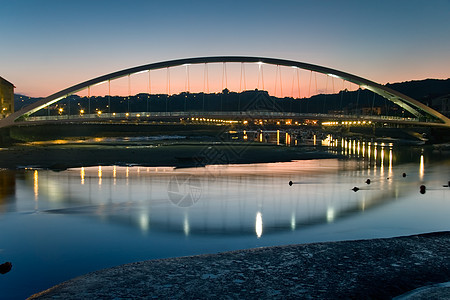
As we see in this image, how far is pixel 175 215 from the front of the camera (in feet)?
36.9

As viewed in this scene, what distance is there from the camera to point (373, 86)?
59.8 m

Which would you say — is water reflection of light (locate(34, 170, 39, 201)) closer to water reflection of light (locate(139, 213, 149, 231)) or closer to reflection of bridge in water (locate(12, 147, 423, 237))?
reflection of bridge in water (locate(12, 147, 423, 237))

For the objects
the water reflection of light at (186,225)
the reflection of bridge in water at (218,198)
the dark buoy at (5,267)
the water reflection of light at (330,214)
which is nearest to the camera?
the dark buoy at (5,267)

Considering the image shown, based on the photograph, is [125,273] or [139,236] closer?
[125,273]

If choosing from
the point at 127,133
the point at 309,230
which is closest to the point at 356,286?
the point at 309,230

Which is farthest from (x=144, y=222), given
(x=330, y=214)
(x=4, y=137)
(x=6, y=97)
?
(x=6, y=97)

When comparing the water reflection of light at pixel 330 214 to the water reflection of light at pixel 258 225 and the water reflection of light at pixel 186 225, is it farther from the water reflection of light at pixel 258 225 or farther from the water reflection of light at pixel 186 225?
the water reflection of light at pixel 186 225

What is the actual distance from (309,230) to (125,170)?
51.7 feet

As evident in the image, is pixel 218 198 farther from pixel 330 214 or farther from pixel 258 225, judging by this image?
pixel 258 225

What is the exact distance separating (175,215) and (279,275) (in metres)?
5.61

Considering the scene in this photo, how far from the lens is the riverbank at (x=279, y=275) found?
17.7 feet

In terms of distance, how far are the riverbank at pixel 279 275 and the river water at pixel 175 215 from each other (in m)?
0.75

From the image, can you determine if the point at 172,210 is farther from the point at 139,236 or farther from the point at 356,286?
the point at 356,286

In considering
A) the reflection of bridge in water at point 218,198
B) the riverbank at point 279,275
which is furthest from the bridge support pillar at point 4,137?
the riverbank at point 279,275
